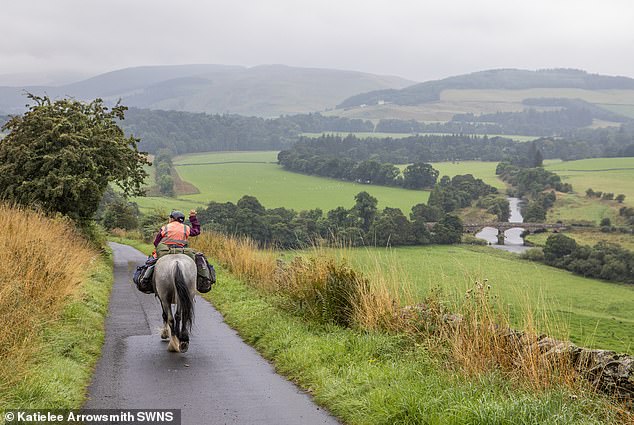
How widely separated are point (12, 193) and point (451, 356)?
20687mm

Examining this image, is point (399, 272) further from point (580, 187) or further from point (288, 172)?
point (288, 172)

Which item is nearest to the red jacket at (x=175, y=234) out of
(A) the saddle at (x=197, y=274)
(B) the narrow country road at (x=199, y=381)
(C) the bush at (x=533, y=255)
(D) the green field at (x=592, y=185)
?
(A) the saddle at (x=197, y=274)

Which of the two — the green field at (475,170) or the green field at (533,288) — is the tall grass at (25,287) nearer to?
the green field at (533,288)

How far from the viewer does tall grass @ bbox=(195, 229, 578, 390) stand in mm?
7742

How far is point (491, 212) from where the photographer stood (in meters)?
123

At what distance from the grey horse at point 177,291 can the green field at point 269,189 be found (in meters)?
85.8

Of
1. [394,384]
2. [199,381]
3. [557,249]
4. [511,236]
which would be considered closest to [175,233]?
[199,381]

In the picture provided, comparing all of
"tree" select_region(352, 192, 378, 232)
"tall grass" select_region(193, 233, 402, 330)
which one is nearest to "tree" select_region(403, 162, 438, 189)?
"tree" select_region(352, 192, 378, 232)

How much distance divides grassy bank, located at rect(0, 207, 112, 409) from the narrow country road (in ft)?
1.02

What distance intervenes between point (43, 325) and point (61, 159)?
659 inches

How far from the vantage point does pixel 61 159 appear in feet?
83.0

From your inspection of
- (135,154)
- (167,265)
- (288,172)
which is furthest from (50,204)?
(288,172)

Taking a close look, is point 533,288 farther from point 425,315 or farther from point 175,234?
point 175,234

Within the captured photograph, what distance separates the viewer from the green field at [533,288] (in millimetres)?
9539
